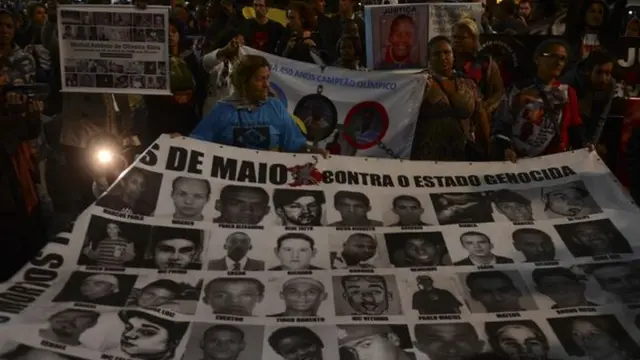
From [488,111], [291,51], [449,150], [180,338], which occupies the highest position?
[291,51]

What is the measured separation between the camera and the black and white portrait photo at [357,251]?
4.03 m

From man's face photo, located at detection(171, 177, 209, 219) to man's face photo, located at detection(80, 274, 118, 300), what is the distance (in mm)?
565

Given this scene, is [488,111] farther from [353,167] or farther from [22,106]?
[22,106]

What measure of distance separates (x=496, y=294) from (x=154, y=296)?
61.6 inches

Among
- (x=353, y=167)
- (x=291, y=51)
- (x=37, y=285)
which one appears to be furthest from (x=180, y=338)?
(x=291, y=51)

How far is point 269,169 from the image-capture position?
4590mm

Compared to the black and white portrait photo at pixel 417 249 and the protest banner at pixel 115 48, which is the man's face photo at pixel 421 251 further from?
the protest banner at pixel 115 48

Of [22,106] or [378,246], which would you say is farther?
[22,106]

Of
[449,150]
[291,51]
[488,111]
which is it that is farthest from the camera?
[291,51]

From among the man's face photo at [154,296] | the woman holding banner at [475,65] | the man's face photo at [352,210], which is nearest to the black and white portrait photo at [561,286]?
the man's face photo at [352,210]

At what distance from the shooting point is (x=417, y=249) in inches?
163

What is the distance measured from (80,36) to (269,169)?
2717mm

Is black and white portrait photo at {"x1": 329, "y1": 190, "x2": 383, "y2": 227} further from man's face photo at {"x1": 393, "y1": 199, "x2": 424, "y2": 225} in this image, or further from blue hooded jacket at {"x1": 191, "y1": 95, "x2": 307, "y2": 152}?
blue hooded jacket at {"x1": 191, "y1": 95, "x2": 307, "y2": 152}

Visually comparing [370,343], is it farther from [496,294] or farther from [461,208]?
[461,208]
